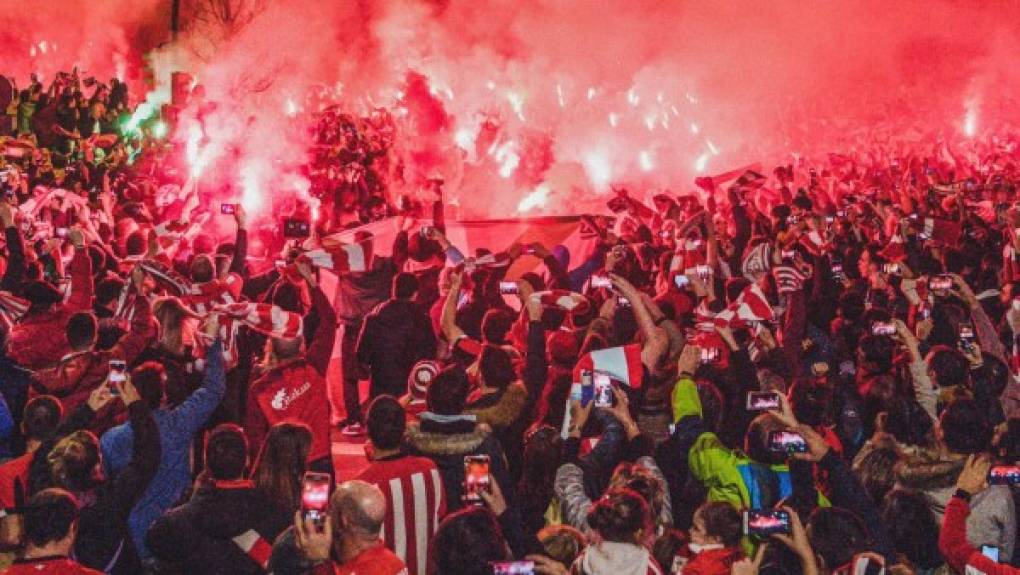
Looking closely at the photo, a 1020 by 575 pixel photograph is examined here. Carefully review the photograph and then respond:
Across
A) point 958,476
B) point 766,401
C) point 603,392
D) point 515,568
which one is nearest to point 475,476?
point 515,568

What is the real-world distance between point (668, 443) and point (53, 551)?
2753 mm

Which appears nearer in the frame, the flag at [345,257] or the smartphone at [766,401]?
the smartphone at [766,401]

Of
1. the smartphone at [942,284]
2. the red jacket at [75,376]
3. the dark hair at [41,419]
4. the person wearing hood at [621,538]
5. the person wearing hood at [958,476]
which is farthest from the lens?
the smartphone at [942,284]

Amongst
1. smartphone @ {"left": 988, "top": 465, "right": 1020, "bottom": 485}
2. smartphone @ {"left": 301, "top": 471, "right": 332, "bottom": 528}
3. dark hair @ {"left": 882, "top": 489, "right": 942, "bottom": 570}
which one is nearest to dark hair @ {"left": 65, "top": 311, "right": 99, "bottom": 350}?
smartphone @ {"left": 301, "top": 471, "right": 332, "bottom": 528}

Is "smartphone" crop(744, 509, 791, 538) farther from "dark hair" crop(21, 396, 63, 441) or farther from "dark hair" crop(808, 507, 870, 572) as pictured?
"dark hair" crop(21, 396, 63, 441)

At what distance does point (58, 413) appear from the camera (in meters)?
4.91

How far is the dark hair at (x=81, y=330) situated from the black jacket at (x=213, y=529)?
7.09ft

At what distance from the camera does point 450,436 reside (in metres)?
4.60


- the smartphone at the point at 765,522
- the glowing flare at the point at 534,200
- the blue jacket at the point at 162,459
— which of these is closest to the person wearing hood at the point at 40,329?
the blue jacket at the point at 162,459

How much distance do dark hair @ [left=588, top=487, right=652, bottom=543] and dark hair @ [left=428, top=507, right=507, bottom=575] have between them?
37 cm

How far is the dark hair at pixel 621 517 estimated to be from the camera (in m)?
3.73

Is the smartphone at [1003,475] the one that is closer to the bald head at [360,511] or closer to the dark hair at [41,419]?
the bald head at [360,511]

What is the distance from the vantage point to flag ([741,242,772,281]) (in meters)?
8.78

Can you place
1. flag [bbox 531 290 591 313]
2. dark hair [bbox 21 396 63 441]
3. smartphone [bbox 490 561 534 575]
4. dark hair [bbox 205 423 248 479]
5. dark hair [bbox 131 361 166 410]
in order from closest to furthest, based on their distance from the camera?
smartphone [bbox 490 561 534 575]
dark hair [bbox 205 423 248 479]
dark hair [bbox 21 396 63 441]
dark hair [bbox 131 361 166 410]
flag [bbox 531 290 591 313]
